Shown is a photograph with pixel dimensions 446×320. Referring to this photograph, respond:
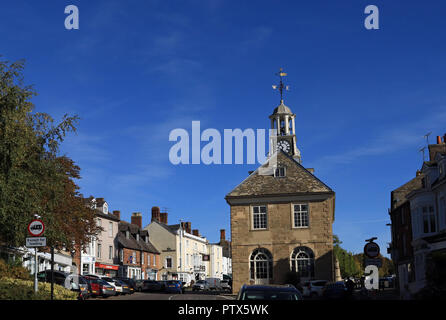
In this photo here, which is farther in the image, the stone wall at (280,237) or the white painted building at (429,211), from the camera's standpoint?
the stone wall at (280,237)

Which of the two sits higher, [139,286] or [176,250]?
[176,250]

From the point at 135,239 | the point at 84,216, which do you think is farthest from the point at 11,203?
the point at 135,239

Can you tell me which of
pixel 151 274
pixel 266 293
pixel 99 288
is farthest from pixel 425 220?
pixel 151 274

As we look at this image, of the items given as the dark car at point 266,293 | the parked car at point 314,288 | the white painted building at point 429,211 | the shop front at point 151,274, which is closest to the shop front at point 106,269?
the shop front at point 151,274

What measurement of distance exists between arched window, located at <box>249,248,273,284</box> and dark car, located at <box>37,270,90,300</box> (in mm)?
19018

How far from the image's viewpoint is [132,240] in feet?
245

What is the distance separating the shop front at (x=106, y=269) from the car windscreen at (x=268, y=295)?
52942 mm

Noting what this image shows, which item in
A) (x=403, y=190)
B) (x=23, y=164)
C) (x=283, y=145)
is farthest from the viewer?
(x=283, y=145)

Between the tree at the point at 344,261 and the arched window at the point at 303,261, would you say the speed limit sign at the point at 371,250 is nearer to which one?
the arched window at the point at 303,261

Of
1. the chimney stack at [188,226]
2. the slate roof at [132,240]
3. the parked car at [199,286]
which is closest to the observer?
the parked car at [199,286]

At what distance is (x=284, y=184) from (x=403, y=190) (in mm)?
13362

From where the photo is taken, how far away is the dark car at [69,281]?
100ft

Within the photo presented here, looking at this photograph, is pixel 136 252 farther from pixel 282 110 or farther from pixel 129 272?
pixel 282 110
